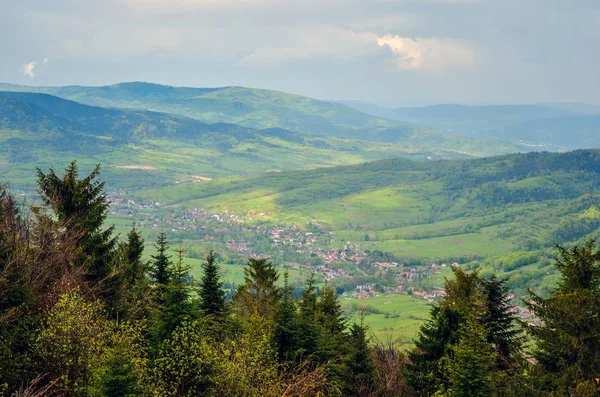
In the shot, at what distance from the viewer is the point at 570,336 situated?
2228 cm

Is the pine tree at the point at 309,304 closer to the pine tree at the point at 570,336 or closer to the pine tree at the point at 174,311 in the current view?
the pine tree at the point at 174,311

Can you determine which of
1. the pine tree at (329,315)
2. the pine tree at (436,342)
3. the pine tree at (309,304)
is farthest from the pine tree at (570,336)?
the pine tree at (309,304)

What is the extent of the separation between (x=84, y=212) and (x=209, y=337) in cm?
1267

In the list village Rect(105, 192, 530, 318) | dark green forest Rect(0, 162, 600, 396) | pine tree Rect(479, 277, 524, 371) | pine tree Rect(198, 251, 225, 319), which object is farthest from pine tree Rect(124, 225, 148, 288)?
village Rect(105, 192, 530, 318)

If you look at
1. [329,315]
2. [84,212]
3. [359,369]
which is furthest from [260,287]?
[84,212]

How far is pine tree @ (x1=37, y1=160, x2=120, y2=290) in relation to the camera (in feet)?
94.9

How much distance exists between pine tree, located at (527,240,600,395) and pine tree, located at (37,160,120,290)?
70.2ft

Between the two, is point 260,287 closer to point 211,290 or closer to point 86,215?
point 211,290

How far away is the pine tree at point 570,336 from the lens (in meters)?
21.9

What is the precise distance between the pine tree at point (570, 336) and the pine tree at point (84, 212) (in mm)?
21386

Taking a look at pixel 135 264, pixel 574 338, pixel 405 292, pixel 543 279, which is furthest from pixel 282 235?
pixel 574 338

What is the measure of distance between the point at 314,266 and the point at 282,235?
126ft

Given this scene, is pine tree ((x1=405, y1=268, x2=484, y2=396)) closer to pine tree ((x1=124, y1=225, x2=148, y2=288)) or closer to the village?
pine tree ((x1=124, y1=225, x2=148, y2=288))

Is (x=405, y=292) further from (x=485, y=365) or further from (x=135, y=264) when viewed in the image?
(x=485, y=365)
